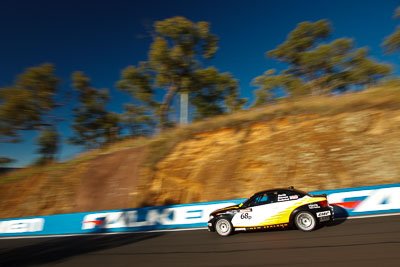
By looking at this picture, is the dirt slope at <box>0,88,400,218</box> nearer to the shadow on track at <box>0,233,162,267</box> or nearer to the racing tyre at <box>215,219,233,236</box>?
the racing tyre at <box>215,219,233,236</box>

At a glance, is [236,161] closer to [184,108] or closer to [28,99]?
[184,108]

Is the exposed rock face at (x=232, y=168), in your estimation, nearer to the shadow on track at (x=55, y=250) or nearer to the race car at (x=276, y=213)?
the race car at (x=276, y=213)

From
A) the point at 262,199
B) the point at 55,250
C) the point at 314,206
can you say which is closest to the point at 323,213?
the point at 314,206

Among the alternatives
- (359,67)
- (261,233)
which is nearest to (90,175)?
(261,233)

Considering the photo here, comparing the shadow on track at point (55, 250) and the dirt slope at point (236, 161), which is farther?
the dirt slope at point (236, 161)

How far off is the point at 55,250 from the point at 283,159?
434 inches

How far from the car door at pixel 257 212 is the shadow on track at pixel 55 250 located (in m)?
3.54

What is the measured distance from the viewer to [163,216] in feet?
36.9

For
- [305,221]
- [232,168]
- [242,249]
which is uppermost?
[232,168]

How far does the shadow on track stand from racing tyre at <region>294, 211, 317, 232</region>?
5.24 metres

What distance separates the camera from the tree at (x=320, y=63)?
26281 millimetres

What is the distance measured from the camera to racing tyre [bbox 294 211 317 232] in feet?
24.3

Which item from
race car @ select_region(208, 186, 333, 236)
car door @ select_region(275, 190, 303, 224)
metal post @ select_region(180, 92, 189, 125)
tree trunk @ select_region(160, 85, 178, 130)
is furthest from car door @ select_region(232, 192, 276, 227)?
tree trunk @ select_region(160, 85, 178, 130)

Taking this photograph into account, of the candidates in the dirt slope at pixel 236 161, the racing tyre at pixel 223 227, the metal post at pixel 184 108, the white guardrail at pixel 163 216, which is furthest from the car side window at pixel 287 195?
the metal post at pixel 184 108
